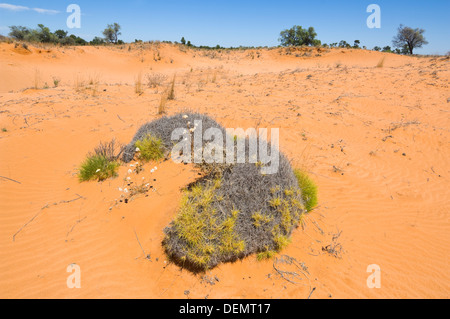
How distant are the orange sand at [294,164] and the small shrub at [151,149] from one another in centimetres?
28

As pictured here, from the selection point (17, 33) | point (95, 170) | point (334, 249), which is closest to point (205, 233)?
point (334, 249)

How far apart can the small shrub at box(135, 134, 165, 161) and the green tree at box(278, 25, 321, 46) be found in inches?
1362

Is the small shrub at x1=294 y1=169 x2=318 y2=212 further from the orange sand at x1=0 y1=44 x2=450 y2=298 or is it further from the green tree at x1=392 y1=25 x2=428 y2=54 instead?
the green tree at x1=392 y1=25 x2=428 y2=54

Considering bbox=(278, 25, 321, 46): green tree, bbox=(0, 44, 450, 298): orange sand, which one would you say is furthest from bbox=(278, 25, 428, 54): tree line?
bbox=(0, 44, 450, 298): orange sand

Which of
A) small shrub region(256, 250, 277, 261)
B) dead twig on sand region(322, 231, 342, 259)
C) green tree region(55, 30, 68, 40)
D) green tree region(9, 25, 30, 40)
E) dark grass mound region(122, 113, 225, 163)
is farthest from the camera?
green tree region(55, 30, 68, 40)

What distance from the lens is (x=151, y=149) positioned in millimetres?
4555

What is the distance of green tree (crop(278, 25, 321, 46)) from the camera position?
3211cm

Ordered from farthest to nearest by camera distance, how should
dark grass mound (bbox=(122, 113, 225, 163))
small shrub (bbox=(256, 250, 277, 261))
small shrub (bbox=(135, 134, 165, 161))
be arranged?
dark grass mound (bbox=(122, 113, 225, 163)) → small shrub (bbox=(135, 134, 165, 161)) → small shrub (bbox=(256, 250, 277, 261))

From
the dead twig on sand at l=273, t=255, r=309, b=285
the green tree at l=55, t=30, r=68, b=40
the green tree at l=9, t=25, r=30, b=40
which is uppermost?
the green tree at l=55, t=30, r=68, b=40

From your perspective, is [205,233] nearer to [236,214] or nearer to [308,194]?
[236,214]

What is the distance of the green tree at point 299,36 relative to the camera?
1264 inches

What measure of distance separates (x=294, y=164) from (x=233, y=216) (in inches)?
103
